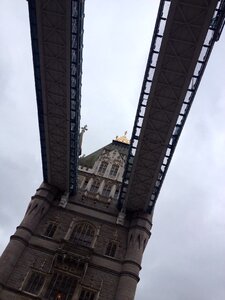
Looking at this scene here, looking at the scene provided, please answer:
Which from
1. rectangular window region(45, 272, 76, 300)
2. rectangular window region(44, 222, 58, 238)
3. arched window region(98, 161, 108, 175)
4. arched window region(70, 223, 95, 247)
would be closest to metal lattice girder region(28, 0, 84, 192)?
rectangular window region(44, 222, 58, 238)

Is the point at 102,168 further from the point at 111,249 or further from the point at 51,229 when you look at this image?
the point at 111,249

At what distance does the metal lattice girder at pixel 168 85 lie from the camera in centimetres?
2439

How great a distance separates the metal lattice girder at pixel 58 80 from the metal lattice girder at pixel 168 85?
630 cm

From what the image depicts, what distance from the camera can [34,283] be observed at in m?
35.2

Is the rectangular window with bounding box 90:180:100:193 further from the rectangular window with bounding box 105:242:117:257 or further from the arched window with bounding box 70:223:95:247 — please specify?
the rectangular window with bounding box 105:242:117:257

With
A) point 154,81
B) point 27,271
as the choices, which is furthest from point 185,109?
point 27,271

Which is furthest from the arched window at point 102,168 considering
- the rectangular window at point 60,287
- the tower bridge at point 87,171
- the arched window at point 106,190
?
the rectangular window at point 60,287

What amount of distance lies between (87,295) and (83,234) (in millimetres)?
7279

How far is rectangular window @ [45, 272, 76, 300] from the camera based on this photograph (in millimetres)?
34438

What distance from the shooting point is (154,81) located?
96.4ft

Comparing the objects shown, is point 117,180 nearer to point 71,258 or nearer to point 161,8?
point 71,258

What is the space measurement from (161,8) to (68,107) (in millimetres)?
13354

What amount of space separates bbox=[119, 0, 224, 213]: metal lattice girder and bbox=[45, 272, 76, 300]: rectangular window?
11318mm

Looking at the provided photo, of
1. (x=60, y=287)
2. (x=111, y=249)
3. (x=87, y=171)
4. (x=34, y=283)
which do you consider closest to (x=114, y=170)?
(x=87, y=171)
